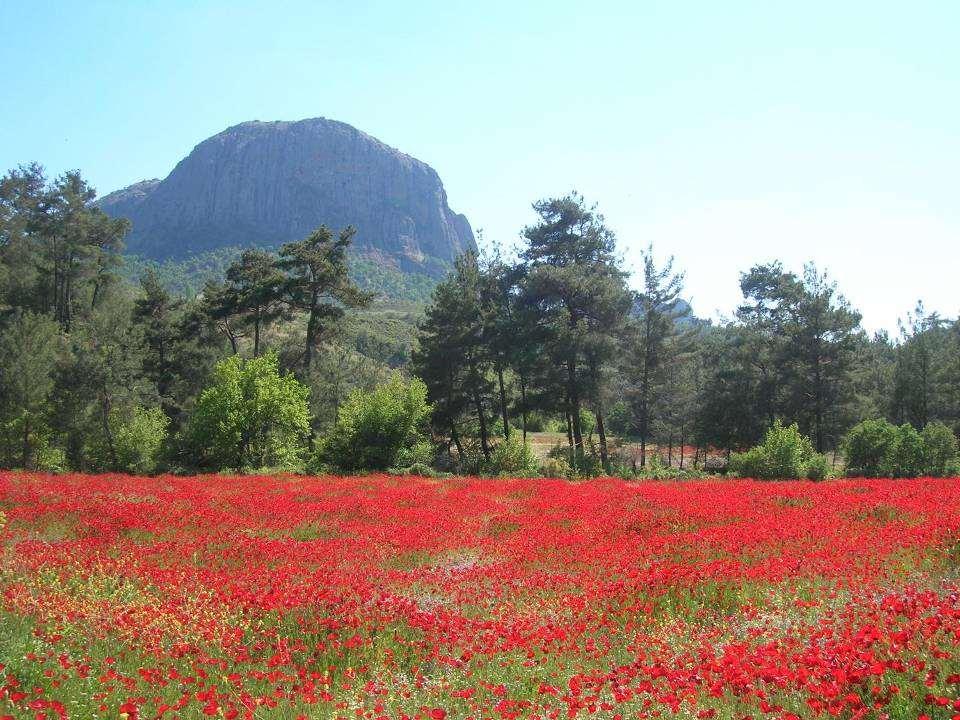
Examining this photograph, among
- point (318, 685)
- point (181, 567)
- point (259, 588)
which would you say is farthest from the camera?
point (181, 567)

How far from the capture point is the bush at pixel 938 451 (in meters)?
28.2

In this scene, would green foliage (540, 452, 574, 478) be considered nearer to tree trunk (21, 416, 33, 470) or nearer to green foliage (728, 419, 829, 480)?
green foliage (728, 419, 829, 480)

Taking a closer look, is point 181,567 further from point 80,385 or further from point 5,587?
point 80,385

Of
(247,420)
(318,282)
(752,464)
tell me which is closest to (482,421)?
(318,282)

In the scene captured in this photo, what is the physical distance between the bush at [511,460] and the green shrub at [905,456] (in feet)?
53.3

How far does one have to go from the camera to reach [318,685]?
6566mm

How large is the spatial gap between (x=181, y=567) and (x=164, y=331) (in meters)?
36.6

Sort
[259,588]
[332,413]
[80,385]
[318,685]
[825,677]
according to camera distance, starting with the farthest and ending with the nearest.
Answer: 1. [332,413]
2. [80,385]
3. [259,588]
4. [318,685]
5. [825,677]

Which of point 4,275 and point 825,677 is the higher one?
point 4,275

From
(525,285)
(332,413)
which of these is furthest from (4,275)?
(525,285)

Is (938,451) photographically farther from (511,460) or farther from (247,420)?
(247,420)

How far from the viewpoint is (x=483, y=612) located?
8852 millimetres

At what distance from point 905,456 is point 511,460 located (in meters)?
18.2

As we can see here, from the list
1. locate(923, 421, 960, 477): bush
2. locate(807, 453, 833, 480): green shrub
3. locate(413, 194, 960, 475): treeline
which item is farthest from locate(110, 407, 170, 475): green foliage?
locate(923, 421, 960, 477): bush
